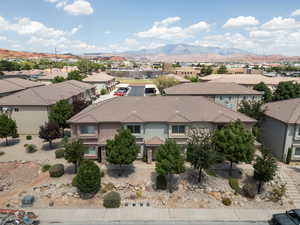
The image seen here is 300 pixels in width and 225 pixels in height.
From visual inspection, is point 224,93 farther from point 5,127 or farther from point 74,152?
point 5,127

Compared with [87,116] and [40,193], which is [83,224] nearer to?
[40,193]

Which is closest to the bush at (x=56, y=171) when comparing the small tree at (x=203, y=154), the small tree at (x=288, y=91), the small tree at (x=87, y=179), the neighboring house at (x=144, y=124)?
Result: the neighboring house at (x=144, y=124)

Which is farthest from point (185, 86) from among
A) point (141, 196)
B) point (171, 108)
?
point (141, 196)

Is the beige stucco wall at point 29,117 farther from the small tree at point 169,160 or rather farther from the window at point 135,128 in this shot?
the small tree at point 169,160

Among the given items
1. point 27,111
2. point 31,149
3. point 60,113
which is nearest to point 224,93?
point 60,113

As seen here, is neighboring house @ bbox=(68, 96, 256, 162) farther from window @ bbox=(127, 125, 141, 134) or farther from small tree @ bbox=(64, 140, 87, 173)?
small tree @ bbox=(64, 140, 87, 173)

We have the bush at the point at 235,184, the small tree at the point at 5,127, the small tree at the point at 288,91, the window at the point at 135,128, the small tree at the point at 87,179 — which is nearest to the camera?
the small tree at the point at 87,179
